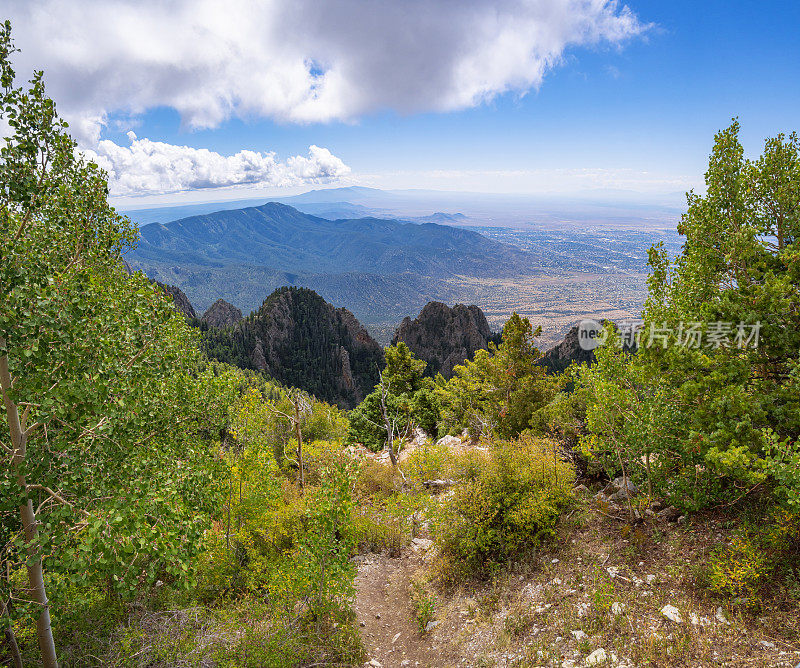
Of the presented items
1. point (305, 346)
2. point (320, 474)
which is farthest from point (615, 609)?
point (305, 346)

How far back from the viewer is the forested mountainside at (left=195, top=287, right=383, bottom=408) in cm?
12412

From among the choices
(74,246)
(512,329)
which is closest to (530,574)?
(74,246)

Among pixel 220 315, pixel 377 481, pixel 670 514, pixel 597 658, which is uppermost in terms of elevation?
pixel 670 514

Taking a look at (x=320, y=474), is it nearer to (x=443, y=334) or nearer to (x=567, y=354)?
(x=567, y=354)

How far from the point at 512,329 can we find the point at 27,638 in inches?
1069

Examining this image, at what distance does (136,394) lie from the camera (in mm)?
8578

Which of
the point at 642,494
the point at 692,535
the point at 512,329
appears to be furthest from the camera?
the point at 512,329

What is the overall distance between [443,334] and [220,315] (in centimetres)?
8784

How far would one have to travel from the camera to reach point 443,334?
13688 centimetres

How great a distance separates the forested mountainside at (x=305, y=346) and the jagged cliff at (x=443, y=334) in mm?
16071

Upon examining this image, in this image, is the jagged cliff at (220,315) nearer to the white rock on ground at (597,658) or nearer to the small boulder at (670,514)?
the small boulder at (670,514)

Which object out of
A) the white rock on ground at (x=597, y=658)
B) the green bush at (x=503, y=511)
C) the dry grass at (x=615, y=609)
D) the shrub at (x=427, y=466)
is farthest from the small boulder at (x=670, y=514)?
the shrub at (x=427, y=466)

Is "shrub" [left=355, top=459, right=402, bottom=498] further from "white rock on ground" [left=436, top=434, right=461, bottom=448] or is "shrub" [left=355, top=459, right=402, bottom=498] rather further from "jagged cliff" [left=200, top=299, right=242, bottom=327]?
"jagged cliff" [left=200, top=299, right=242, bottom=327]

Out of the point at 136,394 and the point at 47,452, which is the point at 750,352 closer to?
the point at 136,394
